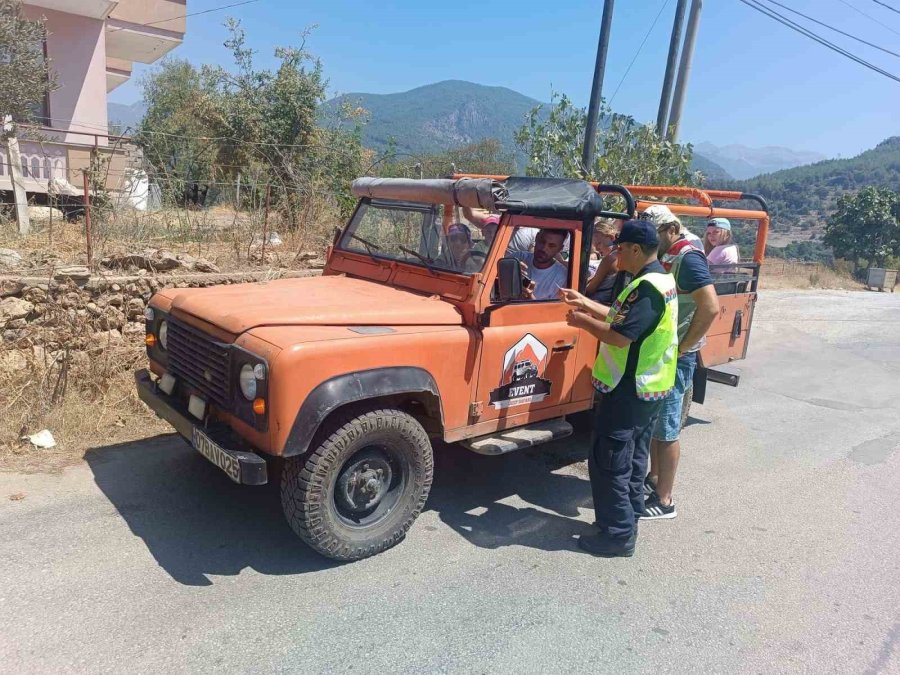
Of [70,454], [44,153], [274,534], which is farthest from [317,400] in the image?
[44,153]

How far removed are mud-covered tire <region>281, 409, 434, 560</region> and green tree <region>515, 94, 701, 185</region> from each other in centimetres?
692

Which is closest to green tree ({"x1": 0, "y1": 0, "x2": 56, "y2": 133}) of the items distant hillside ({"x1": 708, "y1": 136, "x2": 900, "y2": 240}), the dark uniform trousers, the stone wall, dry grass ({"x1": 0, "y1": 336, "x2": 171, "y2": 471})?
the stone wall

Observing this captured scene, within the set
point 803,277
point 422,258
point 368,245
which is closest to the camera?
point 422,258

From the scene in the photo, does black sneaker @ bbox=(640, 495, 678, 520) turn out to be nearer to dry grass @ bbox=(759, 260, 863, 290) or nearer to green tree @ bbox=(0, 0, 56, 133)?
green tree @ bbox=(0, 0, 56, 133)

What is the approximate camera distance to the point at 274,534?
146 inches

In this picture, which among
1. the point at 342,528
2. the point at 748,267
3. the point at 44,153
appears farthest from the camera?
the point at 44,153

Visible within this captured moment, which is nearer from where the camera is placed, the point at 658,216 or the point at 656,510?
the point at 658,216

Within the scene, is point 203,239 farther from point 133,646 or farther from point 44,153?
point 133,646

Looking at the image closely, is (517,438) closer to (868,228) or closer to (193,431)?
(193,431)

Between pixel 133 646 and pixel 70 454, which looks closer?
pixel 133 646

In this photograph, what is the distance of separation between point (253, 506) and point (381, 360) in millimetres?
1421

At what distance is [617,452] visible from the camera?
369cm

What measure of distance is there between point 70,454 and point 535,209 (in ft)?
11.8

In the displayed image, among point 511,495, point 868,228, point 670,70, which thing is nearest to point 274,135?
point 670,70
